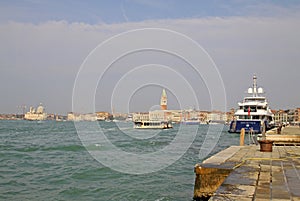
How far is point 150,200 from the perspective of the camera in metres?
11.7

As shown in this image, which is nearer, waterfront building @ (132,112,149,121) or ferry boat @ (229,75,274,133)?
ferry boat @ (229,75,274,133)

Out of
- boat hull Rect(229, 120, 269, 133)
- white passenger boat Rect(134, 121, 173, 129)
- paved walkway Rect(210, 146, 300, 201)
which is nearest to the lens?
paved walkway Rect(210, 146, 300, 201)

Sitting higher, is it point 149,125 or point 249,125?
point 249,125

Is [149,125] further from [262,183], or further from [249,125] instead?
[262,183]

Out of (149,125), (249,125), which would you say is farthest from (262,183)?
(149,125)

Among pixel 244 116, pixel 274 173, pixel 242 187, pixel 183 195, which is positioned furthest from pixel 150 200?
pixel 244 116

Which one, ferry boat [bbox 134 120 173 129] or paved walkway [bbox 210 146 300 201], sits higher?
paved walkway [bbox 210 146 300 201]

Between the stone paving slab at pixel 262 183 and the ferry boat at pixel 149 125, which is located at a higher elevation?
the stone paving slab at pixel 262 183

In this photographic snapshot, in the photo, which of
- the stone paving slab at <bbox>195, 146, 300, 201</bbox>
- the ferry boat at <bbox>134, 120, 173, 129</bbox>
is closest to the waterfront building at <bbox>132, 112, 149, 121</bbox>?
the ferry boat at <bbox>134, 120, 173, 129</bbox>

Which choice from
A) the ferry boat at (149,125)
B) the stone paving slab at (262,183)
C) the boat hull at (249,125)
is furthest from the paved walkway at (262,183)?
the ferry boat at (149,125)

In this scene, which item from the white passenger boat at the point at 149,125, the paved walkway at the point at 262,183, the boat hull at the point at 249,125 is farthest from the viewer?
the white passenger boat at the point at 149,125

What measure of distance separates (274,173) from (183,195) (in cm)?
477

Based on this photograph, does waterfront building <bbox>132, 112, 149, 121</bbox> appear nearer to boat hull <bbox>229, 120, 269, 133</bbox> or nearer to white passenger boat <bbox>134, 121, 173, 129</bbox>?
white passenger boat <bbox>134, 121, 173, 129</bbox>

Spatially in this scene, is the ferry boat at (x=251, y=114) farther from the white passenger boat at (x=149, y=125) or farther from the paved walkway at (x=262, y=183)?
the paved walkway at (x=262, y=183)
